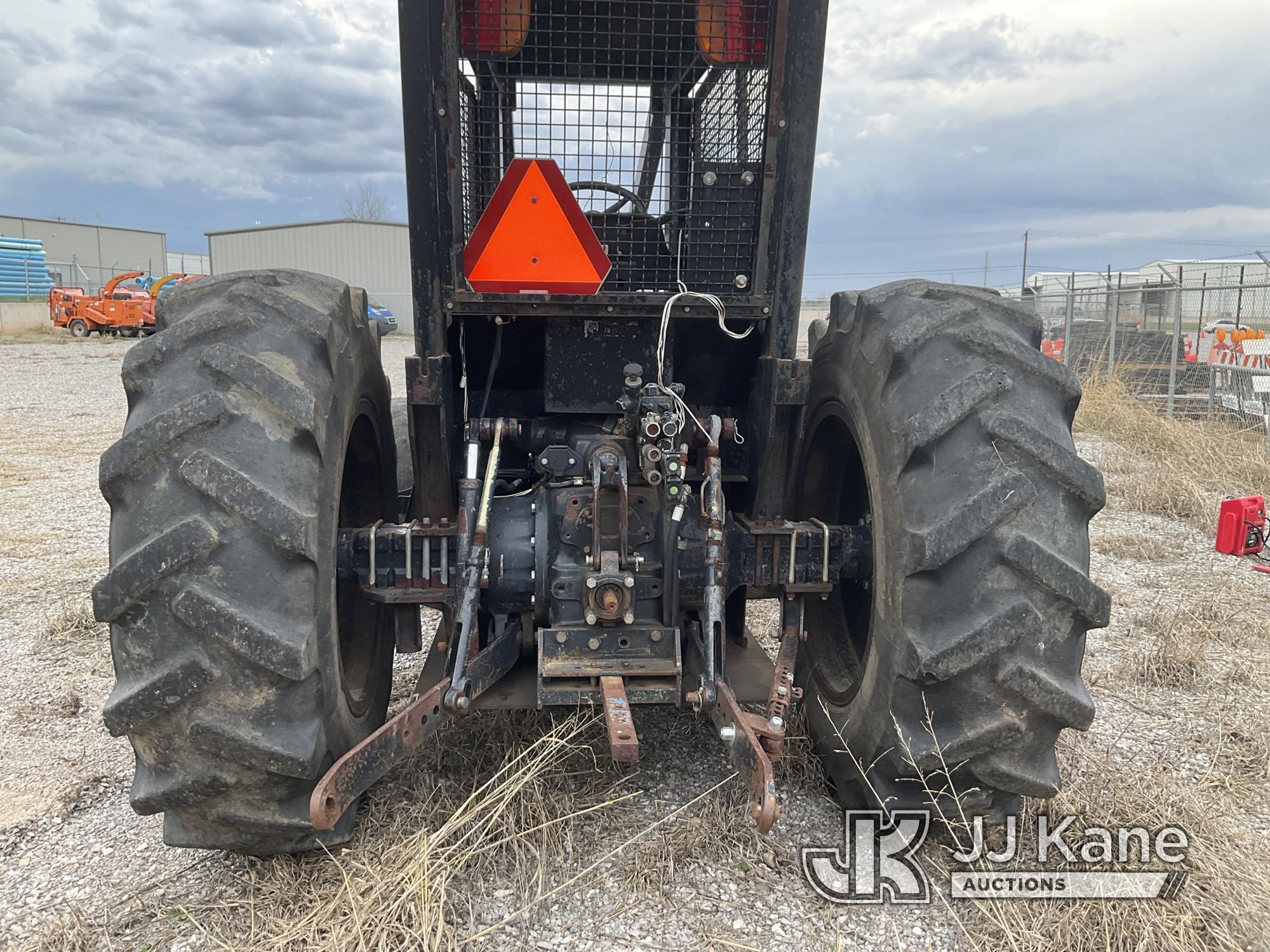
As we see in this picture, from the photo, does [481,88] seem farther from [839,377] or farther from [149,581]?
[149,581]

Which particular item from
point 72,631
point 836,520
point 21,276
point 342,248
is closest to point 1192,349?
point 836,520

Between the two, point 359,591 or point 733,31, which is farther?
point 359,591

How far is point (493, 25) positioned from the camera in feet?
10.1

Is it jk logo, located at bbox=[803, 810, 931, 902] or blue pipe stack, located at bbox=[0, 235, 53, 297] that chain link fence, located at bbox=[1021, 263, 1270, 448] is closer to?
jk logo, located at bbox=[803, 810, 931, 902]

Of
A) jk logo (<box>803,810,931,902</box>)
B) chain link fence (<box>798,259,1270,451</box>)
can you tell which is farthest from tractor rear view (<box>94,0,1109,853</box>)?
chain link fence (<box>798,259,1270,451</box>)

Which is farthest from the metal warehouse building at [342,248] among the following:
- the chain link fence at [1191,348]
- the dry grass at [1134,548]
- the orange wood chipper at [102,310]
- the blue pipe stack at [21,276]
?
the dry grass at [1134,548]

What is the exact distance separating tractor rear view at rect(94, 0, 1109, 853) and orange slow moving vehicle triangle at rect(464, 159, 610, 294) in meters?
0.01

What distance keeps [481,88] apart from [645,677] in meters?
2.29

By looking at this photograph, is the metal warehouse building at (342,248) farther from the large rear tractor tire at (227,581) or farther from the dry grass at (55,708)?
the large rear tractor tire at (227,581)

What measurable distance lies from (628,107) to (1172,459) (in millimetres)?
8344

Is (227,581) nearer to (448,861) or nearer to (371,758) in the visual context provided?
(371,758)

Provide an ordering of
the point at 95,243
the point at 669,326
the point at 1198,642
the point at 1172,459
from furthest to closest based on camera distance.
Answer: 1. the point at 95,243
2. the point at 1172,459
3. the point at 1198,642
4. the point at 669,326

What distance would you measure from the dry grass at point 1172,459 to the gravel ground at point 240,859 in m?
3.44

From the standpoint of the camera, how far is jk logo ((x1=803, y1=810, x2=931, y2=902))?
8.80ft
